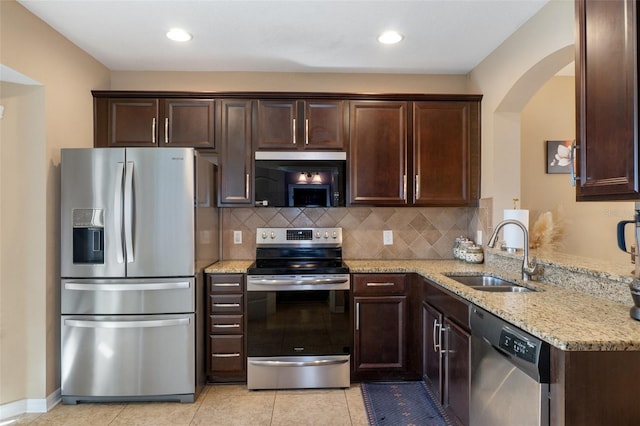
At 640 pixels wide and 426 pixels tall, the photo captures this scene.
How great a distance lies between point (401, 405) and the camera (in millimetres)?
2455

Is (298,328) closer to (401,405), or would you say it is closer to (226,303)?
(226,303)

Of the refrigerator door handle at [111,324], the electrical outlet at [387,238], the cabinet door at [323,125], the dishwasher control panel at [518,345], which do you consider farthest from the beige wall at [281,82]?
the dishwasher control panel at [518,345]

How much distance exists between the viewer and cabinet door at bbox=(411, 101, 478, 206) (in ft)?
10.0

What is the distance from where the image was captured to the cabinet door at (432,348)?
7.60 ft

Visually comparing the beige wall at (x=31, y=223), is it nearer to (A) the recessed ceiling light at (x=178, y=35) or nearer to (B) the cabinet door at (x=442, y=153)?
(A) the recessed ceiling light at (x=178, y=35)

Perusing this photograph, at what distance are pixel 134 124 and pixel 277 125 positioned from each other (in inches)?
47.8

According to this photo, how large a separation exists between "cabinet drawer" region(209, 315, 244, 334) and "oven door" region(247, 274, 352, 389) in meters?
0.08

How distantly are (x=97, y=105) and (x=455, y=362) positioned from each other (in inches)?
132

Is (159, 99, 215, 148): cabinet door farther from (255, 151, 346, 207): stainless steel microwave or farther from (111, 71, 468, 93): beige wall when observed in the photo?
(255, 151, 346, 207): stainless steel microwave

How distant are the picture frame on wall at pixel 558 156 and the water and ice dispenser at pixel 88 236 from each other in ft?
12.8

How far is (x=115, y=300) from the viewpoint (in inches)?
96.1

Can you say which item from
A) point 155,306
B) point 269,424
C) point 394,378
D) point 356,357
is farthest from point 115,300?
point 394,378

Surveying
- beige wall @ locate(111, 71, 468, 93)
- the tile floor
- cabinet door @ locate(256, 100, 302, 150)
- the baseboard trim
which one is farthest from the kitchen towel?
the baseboard trim

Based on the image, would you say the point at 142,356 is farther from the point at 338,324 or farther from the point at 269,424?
the point at 338,324
